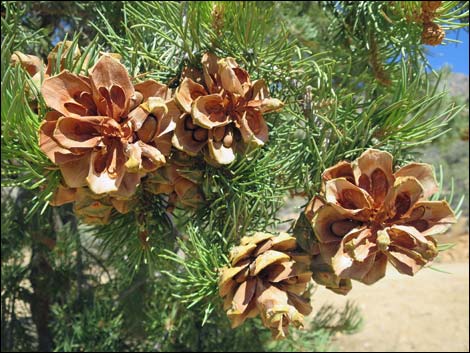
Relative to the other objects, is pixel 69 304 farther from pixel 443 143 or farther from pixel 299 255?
pixel 443 143

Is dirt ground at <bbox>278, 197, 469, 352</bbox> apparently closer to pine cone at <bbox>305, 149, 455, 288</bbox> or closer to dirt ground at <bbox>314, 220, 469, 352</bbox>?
dirt ground at <bbox>314, 220, 469, 352</bbox>

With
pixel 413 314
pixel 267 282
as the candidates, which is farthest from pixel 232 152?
pixel 413 314

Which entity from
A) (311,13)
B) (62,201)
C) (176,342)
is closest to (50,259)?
(176,342)

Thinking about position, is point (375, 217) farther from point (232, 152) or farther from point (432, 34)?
point (432, 34)

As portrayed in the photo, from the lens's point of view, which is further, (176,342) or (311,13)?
(311,13)

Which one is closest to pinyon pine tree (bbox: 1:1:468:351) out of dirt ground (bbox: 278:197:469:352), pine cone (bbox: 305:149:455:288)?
pine cone (bbox: 305:149:455:288)

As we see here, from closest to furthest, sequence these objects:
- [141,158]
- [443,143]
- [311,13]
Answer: [141,158] < [311,13] < [443,143]
